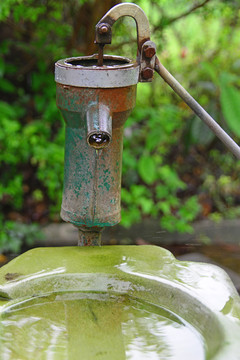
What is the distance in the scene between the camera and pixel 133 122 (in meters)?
3.61

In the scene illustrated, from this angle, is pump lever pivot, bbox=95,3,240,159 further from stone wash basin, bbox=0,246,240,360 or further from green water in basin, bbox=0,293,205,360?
green water in basin, bbox=0,293,205,360

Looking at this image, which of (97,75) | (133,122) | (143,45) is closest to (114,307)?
(97,75)

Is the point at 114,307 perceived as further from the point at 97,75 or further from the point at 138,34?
the point at 138,34

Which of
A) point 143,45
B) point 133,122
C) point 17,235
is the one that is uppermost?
point 133,122

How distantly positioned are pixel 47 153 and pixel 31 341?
2.18 metres

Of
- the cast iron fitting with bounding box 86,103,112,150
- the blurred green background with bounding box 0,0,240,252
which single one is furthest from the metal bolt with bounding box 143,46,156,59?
the blurred green background with bounding box 0,0,240,252

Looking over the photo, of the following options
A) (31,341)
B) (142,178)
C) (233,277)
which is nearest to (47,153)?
(142,178)

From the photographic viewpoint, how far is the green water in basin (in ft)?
4.00

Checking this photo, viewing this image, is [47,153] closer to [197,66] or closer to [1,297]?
[197,66]

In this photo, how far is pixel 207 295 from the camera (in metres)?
1.33

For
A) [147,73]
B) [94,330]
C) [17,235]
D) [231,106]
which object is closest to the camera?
[94,330]

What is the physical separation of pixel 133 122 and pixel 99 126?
2248mm

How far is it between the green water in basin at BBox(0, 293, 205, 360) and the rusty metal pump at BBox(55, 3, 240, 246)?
10.7 inches

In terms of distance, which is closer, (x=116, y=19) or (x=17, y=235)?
(x=116, y=19)
